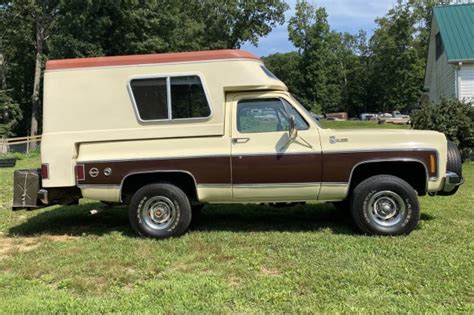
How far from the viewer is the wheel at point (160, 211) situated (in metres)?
6.77

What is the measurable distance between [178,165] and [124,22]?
3370 cm

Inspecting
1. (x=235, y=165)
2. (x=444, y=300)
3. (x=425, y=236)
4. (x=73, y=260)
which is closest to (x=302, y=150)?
(x=235, y=165)

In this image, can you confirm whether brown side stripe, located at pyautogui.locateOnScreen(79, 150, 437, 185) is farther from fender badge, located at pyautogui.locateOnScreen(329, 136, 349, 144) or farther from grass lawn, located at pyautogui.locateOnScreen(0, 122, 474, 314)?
grass lawn, located at pyautogui.locateOnScreen(0, 122, 474, 314)

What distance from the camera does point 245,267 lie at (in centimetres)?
551

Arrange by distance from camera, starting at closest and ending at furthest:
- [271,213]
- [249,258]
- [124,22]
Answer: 1. [249,258]
2. [271,213]
3. [124,22]

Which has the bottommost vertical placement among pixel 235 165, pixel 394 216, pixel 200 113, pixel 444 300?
pixel 444 300

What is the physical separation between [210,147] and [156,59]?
137cm

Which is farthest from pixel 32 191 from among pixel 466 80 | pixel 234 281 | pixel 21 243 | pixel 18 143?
pixel 18 143

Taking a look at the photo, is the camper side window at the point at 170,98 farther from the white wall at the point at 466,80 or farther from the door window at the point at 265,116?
the white wall at the point at 466,80

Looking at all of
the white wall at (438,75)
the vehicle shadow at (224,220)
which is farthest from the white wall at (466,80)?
the vehicle shadow at (224,220)

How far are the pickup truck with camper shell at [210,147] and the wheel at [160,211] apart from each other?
0.01m

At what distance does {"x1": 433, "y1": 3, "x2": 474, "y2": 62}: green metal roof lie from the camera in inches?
760

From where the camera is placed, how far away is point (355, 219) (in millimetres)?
6555

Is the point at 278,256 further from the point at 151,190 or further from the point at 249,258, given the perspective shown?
the point at 151,190
